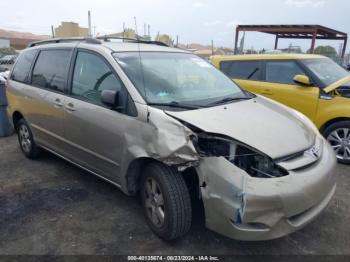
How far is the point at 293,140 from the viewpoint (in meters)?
2.73

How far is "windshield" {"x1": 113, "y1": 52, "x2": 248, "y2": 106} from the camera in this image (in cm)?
303

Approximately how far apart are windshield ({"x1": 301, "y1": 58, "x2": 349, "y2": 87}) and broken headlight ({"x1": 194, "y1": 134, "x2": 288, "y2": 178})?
3.28m

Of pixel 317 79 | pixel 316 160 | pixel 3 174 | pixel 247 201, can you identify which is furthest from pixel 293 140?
pixel 3 174

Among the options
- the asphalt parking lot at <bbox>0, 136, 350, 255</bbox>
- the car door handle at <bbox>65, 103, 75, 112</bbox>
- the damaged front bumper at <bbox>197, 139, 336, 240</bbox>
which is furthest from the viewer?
the car door handle at <bbox>65, 103, 75, 112</bbox>

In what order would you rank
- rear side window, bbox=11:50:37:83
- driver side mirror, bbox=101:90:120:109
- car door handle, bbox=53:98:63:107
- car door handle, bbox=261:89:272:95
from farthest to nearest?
car door handle, bbox=261:89:272:95 → rear side window, bbox=11:50:37:83 → car door handle, bbox=53:98:63:107 → driver side mirror, bbox=101:90:120:109

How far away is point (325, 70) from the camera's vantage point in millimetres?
5543

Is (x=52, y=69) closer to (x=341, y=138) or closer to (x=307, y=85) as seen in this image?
(x=307, y=85)

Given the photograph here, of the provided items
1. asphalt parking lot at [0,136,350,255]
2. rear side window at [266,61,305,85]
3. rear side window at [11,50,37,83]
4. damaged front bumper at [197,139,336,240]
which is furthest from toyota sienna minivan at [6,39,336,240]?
rear side window at [266,61,305,85]

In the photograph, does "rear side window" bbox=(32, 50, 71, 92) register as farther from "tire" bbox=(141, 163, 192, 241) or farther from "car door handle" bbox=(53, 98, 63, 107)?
"tire" bbox=(141, 163, 192, 241)

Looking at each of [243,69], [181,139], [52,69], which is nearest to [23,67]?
[52,69]

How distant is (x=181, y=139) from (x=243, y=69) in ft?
13.4

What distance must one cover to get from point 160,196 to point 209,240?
64 cm

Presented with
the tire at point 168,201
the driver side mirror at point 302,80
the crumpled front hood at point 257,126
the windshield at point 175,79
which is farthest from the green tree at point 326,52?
the tire at point 168,201

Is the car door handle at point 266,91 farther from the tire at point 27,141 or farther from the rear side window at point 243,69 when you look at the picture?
the tire at point 27,141
